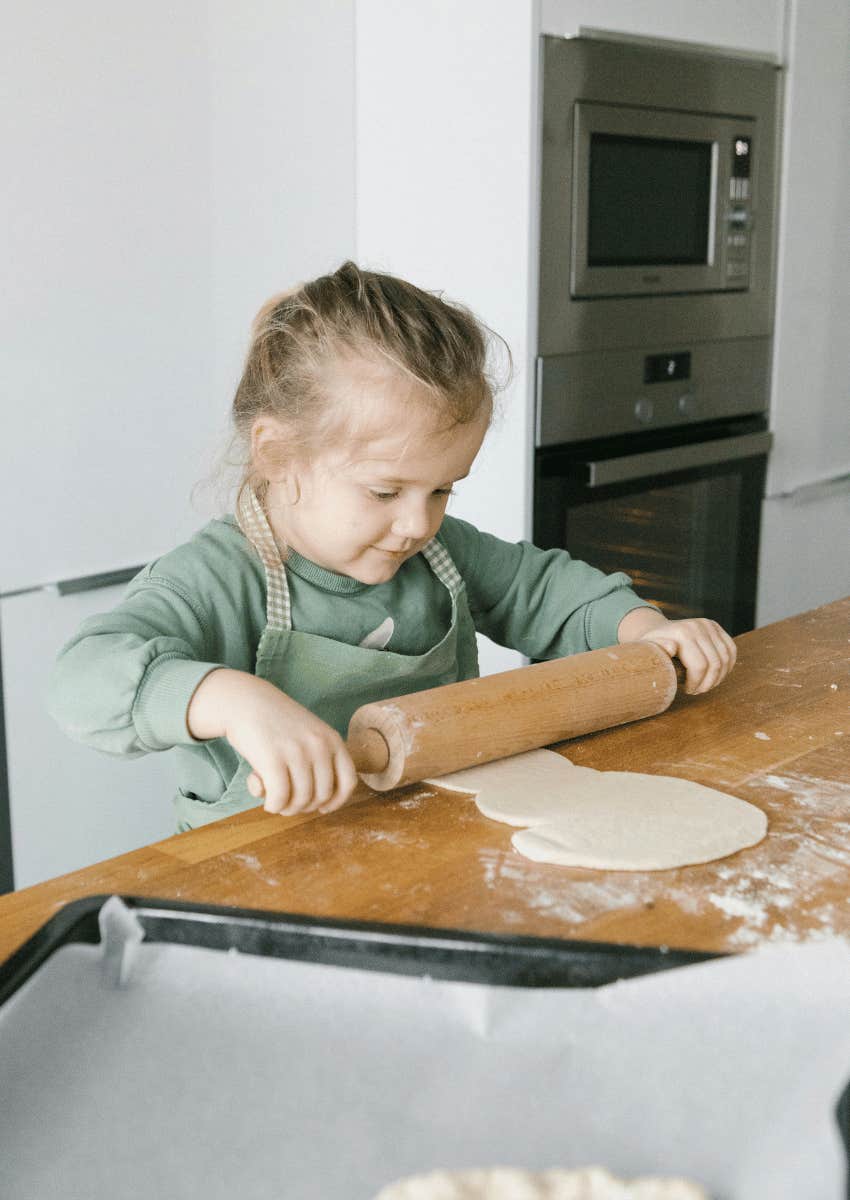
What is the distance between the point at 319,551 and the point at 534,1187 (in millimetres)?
680

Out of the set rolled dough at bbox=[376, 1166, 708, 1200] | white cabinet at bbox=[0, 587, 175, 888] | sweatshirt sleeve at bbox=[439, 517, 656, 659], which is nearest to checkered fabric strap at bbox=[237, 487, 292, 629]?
sweatshirt sleeve at bbox=[439, 517, 656, 659]

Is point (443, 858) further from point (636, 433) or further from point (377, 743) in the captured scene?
point (636, 433)

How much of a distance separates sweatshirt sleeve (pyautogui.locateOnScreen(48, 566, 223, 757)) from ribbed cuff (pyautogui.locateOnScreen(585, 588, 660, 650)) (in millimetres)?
477

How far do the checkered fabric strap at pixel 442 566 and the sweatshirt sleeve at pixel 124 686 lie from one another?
0.34 meters

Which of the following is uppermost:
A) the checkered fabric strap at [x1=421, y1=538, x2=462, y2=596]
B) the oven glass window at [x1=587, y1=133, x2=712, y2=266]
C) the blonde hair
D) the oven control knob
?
the oven glass window at [x1=587, y1=133, x2=712, y2=266]

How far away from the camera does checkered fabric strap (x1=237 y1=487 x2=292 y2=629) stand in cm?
115

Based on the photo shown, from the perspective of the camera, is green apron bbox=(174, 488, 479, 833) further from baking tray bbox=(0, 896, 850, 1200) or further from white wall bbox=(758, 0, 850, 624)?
white wall bbox=(758, 0, 850, 624)

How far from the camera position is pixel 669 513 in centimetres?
234

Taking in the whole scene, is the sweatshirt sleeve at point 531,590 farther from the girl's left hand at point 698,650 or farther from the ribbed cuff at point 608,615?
the girl's left hand at point 698,650

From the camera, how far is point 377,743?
0.89m

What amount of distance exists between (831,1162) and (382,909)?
31cm

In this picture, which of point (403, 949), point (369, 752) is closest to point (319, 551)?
point (369, 752)

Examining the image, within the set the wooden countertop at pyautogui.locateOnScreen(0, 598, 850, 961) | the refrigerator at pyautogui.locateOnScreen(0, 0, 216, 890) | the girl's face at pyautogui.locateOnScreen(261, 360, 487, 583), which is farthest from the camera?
the refrigerator at pyautogui.locateOnScreen(0, 0, 216, 890)

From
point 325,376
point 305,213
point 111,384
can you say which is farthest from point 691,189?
point 325,376
